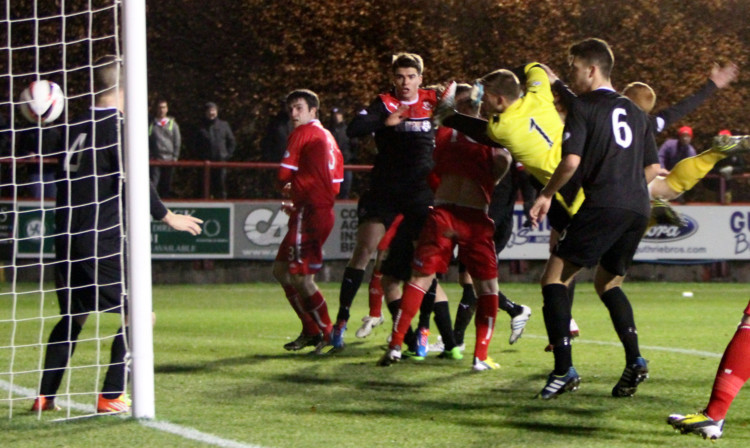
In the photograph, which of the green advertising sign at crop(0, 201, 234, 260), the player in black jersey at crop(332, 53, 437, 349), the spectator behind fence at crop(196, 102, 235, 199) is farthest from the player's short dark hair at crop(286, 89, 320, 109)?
the spectator behind fence at crop(196, 102, 235, 199)

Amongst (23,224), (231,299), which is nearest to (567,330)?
(231,299)

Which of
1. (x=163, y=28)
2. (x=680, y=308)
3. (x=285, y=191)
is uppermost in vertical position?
(x=163, y=28)

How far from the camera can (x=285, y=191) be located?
1016 centimetres

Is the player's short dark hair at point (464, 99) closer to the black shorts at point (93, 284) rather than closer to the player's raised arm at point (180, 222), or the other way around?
the player's raised arm at point (180, 222)

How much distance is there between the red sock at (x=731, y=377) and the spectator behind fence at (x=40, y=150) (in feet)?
12.1

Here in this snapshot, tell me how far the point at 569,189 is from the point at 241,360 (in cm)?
302

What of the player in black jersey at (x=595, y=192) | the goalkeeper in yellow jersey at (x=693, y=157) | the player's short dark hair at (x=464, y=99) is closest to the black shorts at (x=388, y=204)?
the player's short dark hair at (x=464, y=99)

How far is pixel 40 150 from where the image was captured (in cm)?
710

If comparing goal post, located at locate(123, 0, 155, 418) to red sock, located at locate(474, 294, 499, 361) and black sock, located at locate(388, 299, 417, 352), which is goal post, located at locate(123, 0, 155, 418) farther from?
black sock, located at locate(388, 299, 417, 352)

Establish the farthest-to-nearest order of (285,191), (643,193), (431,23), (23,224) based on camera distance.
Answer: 1. (431,23)
2. (23,224)
3. (285,191)
4. (643,193)

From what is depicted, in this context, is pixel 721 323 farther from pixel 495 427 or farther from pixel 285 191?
pixel 495 427

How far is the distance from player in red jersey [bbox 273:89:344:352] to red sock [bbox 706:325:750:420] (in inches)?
174

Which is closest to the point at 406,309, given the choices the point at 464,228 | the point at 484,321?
the point at 484,321

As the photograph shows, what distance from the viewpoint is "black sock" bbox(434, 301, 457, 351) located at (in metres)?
9.62
